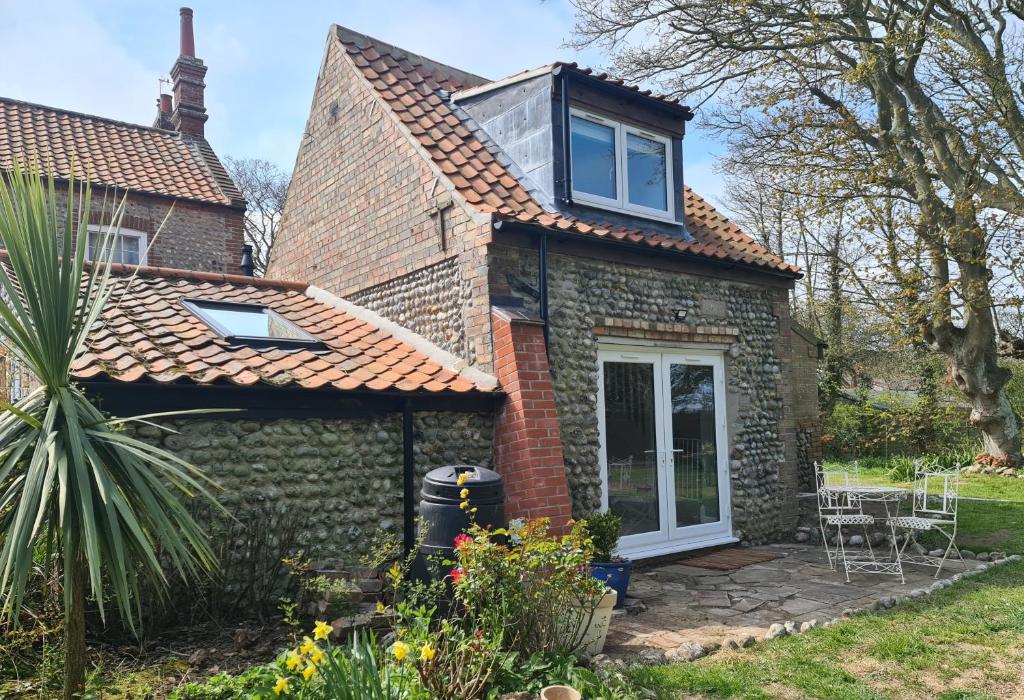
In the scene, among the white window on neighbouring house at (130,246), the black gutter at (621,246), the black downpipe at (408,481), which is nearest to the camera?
the black downpipe at (408,481)

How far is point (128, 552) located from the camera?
3818 mm

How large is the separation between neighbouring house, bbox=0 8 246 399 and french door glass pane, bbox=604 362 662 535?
9.74 m

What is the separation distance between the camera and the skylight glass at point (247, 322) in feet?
24.5

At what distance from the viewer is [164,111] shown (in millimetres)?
19016

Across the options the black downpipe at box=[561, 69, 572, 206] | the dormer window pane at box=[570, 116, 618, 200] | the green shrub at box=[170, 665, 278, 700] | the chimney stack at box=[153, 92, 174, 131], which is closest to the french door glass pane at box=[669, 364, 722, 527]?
the dormer window pane at box=[570, 116, 618, 200]

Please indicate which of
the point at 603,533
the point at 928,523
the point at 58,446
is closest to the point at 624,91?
the point at 603,533

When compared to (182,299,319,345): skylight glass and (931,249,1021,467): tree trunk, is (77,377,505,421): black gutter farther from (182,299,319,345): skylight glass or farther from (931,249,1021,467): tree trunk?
(931,249,1021,467): tree trunk

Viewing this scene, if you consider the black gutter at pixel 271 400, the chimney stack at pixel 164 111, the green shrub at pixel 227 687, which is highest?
the chimney stack at pixel 164 111

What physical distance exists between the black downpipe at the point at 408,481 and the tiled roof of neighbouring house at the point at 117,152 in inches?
405

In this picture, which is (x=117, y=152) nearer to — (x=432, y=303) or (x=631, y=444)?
(x=432, y=303)

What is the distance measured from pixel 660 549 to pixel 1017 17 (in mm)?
11498

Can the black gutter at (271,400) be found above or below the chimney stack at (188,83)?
below

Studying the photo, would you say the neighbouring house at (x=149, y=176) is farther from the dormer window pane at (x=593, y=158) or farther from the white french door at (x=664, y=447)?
the white french door at (x=664, y=447)

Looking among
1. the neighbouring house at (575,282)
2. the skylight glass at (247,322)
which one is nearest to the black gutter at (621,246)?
the neighbouring house at (575,282)
